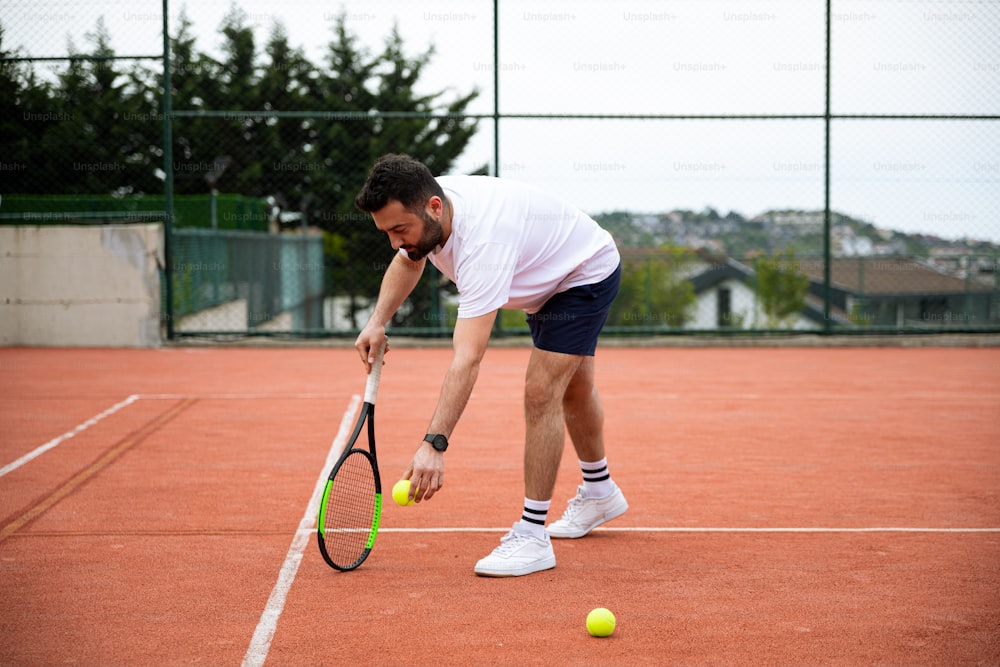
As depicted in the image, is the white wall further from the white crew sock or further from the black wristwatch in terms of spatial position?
the black wristwatch

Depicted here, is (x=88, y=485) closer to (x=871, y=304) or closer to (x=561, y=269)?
(x=561, y=269)

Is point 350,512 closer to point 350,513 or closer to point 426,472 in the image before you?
point 350,513

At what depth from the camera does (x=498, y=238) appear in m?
3.65

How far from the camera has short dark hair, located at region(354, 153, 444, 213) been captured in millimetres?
3490

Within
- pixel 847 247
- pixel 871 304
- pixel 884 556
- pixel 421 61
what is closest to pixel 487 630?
pixel 884 556

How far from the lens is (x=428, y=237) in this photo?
361 centimetres

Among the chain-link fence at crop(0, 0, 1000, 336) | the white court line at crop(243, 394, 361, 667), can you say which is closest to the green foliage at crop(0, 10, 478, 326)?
the chain-link fence at crop(0, 0, 1000, 336)

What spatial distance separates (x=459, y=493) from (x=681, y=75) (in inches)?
338

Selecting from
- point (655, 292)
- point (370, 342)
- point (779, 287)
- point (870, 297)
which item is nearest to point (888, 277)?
point (870, 297)

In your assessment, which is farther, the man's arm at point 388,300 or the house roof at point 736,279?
the house roof at point 736,279

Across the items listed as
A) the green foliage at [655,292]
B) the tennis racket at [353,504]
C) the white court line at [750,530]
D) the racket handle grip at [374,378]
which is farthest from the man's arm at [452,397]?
the green foliage at [655,292]

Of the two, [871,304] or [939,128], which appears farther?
Result: [871,304]

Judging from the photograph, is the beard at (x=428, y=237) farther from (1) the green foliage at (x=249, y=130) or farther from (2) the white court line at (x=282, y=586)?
(1) the green foliage at (x=249, y=130)

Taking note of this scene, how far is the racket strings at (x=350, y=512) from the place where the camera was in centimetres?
404
